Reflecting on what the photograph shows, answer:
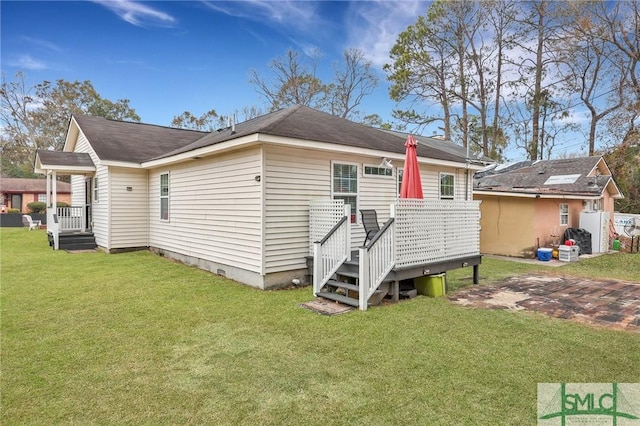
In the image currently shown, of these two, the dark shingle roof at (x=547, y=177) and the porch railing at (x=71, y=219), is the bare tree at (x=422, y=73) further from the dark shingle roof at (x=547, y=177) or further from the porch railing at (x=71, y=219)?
the porch railing at (x=71, y=219)

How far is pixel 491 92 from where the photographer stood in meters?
24.4

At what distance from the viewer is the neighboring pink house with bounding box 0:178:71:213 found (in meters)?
31.6

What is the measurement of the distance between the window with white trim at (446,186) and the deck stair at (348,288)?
14.9 feet

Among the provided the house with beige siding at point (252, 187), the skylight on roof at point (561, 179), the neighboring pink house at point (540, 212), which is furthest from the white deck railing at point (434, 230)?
the skylight on roof at point (561, 179)

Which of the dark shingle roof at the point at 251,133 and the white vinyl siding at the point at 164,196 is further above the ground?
the dark shingle roof at the point at 251,133

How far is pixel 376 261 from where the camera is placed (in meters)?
5.65

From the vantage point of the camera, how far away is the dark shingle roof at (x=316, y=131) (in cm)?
692

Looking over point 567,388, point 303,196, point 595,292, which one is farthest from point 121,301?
point 595,292

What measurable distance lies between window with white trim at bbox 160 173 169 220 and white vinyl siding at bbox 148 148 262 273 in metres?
0.18

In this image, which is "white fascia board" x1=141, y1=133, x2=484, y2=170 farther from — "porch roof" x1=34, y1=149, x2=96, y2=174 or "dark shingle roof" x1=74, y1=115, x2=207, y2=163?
"porch roof" x1=34, y1=149, x2=96, y2=174

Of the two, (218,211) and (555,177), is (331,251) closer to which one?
(218,211)

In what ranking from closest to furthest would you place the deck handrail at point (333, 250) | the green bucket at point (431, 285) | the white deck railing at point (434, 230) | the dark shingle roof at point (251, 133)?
the white deck railing at point (434, 230)
the deck handrail at point (333, 250)
the green bucket at point (431, 285)
the dark shingle roof at point (251, 133)

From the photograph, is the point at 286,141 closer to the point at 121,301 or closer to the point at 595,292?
the point at 121,301

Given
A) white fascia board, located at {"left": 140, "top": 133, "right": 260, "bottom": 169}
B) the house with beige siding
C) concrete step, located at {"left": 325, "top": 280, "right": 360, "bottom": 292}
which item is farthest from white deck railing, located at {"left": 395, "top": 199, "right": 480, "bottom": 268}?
white fascia board, located at {"left": 140, "top": 133, "right": 260, "bottom": 169}
